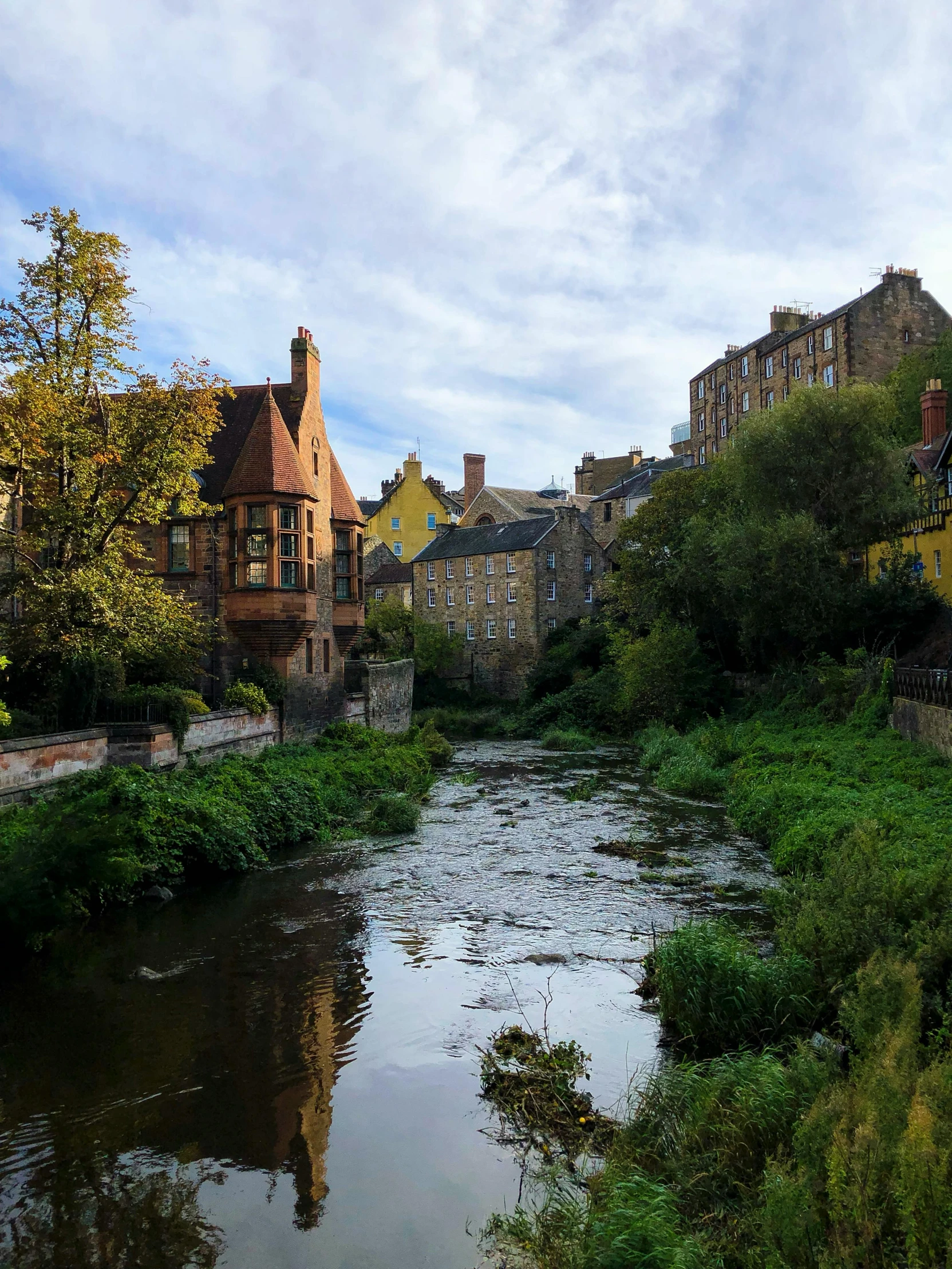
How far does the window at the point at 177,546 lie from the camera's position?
2719 cm

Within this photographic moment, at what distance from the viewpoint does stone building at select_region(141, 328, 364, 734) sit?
84.6 feet

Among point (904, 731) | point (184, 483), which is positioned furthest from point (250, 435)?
point (904, 731)

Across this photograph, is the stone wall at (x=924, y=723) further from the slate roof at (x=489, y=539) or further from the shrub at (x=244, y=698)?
the slate roof at (x=489, y=539)

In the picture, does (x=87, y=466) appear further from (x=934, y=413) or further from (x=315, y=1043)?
(x=934, y=413)

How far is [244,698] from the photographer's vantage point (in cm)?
2406

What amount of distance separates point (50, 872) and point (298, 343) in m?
21.3

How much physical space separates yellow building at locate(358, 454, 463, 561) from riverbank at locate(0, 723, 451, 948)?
4610 centimetres

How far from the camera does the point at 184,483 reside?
2070cm

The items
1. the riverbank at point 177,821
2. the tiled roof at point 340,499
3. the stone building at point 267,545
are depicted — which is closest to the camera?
the riverbank at point 177,821

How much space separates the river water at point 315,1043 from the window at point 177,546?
12913mm

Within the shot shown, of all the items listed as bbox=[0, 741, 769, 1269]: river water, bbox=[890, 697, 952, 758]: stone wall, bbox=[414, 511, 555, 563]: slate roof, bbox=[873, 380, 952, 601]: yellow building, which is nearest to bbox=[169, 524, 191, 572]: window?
bbox=[0, 741, 769, 1269]: river water

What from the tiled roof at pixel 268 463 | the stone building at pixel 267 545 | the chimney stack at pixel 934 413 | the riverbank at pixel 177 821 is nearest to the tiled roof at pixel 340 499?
the stone building at pixel 267 545

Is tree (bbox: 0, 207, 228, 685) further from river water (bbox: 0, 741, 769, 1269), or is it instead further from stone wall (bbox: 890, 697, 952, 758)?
stone wall (bbox: 890, 697, 952, 758)

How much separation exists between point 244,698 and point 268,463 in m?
6.84
